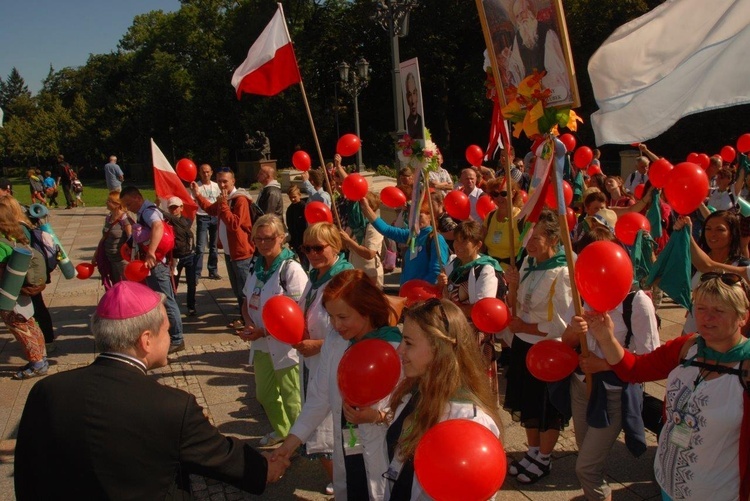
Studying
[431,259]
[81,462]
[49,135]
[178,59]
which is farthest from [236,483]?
[49,135]

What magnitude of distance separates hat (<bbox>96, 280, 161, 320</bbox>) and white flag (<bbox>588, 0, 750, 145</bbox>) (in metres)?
2.21

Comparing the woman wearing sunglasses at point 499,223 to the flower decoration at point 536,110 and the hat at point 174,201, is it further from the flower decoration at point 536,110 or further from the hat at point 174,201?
the hat at point 174,201

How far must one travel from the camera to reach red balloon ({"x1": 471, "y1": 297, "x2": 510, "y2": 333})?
143 inches

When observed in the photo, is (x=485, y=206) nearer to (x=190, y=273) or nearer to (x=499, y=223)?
(x=499, y=223)

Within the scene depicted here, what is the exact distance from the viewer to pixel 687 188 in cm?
409

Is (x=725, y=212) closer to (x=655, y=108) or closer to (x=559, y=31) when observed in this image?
(x=655, y=108)

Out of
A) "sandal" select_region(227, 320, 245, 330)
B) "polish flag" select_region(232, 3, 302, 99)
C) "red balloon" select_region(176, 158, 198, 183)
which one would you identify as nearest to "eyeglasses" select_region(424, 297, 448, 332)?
"polish flag" select_region(232, 3, 302, 99)

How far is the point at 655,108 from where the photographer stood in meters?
2.82

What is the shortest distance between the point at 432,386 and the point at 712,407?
1.18m

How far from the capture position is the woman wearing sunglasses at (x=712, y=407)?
236 centimetres

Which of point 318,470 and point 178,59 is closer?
point 318,470

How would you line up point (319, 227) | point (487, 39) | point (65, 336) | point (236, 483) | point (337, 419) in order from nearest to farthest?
point (236, 483)
point (337, 419)
point (487, 39)
point (319, 227)
point (65, 336)

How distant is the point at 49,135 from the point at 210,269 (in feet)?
174

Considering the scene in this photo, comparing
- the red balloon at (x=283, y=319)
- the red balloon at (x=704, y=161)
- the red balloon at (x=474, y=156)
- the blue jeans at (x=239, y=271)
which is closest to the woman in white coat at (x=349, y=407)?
the red balloon at (x=283, y=319)
